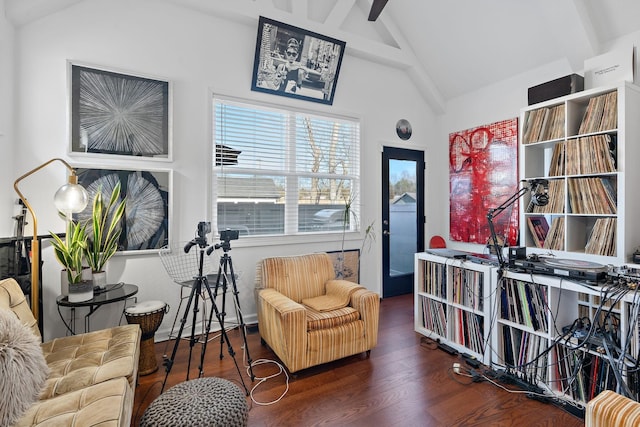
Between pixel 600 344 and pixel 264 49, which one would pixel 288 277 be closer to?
pixel 600 344

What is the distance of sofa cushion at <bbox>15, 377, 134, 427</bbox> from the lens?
4.11ft

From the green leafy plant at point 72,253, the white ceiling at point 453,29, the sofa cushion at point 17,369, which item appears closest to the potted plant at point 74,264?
the green leafy plant at point 72,253

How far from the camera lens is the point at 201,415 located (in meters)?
1.40

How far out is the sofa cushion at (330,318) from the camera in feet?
7.97

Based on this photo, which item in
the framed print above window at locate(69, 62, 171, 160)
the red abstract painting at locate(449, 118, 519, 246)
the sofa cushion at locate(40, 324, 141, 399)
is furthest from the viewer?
the red abstract painting at locate(449, 118, 519, 246)

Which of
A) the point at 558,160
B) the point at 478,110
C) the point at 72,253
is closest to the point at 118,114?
the point at 72,253

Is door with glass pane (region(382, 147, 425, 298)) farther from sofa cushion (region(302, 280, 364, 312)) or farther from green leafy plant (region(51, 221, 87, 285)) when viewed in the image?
green leafy plant (region(51, 221, 87, 285))

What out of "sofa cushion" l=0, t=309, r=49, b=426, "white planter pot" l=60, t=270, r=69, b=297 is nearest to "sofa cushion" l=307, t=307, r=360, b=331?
"sofa cushion" l=0, t=309, r=49, b=426

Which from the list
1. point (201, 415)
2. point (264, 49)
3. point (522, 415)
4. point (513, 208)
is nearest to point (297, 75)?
point (264, 49)

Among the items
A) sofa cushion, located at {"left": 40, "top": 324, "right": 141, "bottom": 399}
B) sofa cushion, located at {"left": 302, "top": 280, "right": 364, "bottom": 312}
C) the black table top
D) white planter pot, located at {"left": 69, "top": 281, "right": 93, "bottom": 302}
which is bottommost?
sofa cushion, located at {"left": 40, "top": 324, "right": 141, "bottom": 399}

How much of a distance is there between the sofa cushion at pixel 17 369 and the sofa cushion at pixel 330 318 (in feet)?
5.21

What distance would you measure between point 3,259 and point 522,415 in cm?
358

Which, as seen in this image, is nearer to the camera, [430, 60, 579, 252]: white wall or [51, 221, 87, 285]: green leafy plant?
[51, 221, 87, 285]: green leafy plant

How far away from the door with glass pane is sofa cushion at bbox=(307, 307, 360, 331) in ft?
6.23
